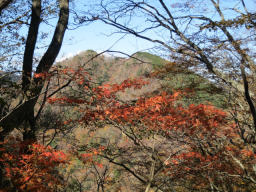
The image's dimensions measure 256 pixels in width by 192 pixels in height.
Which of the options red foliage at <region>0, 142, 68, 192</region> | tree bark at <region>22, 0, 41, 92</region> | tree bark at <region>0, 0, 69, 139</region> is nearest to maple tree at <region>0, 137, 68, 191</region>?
red foliage at <region>0, 142, 68, 192</region>

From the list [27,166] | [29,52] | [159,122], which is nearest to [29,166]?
[27,166]

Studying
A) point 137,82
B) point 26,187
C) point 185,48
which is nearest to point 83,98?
point 137,82

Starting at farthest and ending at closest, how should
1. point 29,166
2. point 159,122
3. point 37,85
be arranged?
point 159,122 < point 29,166 < point 37,85

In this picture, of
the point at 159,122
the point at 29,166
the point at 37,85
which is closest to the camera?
the point at 37,85

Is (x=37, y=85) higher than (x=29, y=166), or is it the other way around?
(x=37, y=85)

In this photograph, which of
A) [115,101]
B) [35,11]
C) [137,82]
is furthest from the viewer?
[137,82]

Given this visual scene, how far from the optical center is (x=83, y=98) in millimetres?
5367

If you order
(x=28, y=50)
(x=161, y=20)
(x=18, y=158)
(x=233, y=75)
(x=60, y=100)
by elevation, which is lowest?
(x=18, y=158)

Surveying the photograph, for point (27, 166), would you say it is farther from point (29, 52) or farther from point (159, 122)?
point (159, 122)

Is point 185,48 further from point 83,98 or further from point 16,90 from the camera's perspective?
point 16,90

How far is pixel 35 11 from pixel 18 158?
116 inches

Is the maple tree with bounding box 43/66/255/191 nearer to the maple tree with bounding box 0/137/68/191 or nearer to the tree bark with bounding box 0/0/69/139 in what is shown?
the tree bark with bounding box 0/0/69/139

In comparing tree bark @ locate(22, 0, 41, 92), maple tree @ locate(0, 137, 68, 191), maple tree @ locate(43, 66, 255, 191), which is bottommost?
maple tree @ locate(0, 137, 68, 191)

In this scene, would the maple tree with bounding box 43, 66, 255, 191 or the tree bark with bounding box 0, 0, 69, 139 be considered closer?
the tree bark with bounding box 0, 0, 69, 139
